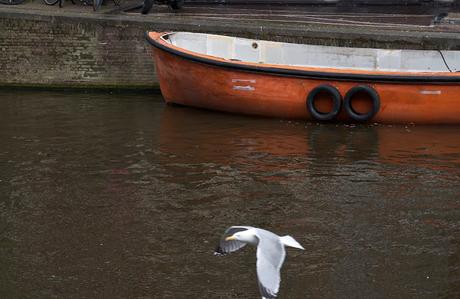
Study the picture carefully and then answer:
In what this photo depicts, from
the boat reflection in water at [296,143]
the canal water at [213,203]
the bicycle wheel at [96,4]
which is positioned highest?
the bicycle wheel at [96,4]

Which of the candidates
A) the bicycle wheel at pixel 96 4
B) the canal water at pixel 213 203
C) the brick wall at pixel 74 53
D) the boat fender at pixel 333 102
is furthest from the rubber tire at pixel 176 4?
the boat fender at pixel 333 102

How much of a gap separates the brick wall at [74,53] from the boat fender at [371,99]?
4.33 m

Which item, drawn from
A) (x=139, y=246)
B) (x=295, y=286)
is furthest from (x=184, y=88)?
(x=295, y=286)

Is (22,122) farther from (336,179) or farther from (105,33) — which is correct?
(336,179)

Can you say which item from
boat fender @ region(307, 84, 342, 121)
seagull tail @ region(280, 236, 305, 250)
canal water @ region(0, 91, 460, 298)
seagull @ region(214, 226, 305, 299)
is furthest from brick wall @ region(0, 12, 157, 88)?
seagull tail @ region(280, 236, 305, 250)

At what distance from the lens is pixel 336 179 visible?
10.6 metres

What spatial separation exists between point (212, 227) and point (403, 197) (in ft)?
7.79

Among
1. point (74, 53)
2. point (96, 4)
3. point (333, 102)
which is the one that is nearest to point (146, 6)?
point (96, 4)

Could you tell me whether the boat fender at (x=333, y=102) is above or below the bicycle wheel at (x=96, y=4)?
below

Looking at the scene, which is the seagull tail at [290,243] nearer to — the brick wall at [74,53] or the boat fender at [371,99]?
the boat fender at [371,99]

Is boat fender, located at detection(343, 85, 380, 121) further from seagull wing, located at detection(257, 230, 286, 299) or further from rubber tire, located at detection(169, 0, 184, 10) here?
seagull wing, located at detection(257, 230, 286, 299)

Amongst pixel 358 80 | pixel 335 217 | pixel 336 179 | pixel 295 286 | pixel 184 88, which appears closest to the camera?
pixel 295 286

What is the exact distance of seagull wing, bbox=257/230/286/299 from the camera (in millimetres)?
5410

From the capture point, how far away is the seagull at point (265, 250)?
5.47 meters
